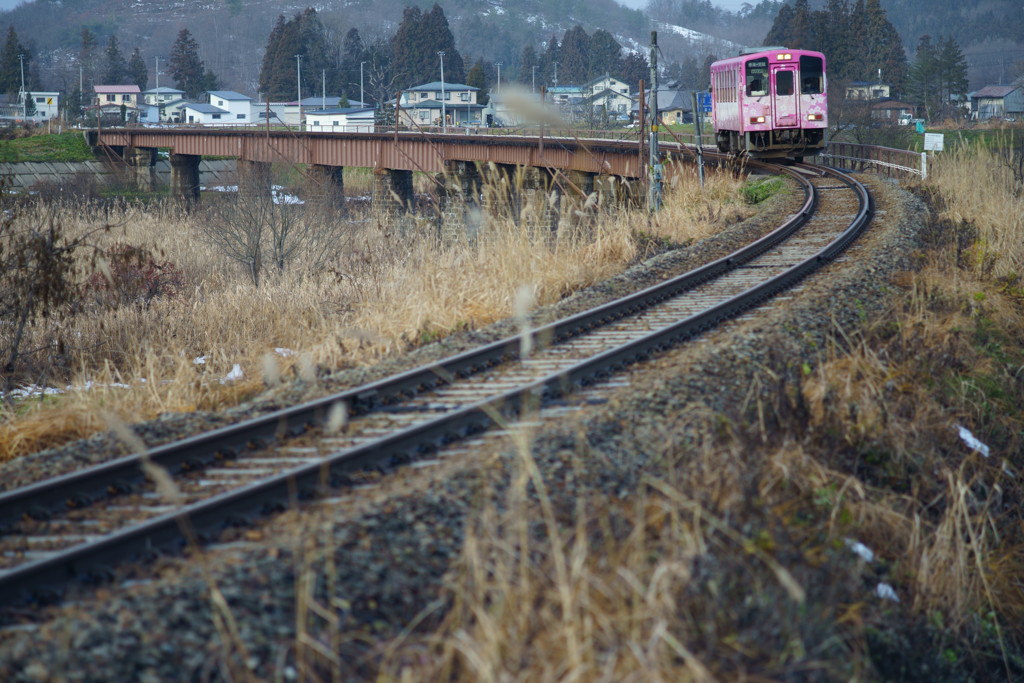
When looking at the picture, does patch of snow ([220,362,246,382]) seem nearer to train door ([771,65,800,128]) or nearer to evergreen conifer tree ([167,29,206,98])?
train door ([771,65,800,128])

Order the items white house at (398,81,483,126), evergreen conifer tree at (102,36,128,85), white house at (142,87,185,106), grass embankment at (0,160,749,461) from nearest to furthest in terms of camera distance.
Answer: grass embankment at (0,160,749,461)
white house at (398,81,483,126)
white house at (142,87,185,106)
evergreen conifer tree at (102,36,128,85)

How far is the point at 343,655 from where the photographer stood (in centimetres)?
348

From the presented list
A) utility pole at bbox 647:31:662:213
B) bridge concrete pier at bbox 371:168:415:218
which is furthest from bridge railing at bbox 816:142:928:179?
bridge concrete pier at bbox 371:168:415:218

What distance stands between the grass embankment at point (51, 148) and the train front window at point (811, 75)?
48843 millimetres

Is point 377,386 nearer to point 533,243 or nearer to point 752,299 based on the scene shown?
point 752,299

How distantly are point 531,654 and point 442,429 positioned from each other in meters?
2.44

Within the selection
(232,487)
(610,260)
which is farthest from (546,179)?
(232,487)

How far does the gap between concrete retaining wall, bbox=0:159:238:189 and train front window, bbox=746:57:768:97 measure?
37785 millimetres

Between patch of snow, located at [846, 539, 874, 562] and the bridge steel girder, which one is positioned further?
the bridge steel girder

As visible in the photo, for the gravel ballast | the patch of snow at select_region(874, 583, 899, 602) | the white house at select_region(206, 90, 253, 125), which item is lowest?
the patch of snow at select_region(874, 583, 899, 602)

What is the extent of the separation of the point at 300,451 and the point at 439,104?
295 ft

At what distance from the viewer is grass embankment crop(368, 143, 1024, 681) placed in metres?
3.46

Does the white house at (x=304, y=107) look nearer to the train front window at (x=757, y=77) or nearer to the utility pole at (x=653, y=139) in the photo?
the train front window at (x=757, y=77)

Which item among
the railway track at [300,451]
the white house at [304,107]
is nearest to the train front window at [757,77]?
the railway track at [300,451]
